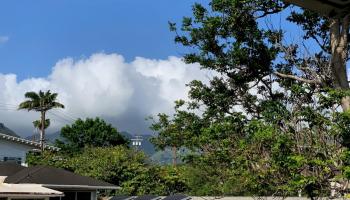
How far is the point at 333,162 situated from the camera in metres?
10.4

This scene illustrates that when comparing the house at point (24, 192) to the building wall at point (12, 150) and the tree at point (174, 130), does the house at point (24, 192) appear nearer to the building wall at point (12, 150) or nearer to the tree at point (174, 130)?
the tree at point (174, 130)

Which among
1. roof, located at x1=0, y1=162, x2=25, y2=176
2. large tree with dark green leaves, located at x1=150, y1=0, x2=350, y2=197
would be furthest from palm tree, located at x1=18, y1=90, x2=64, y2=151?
large tree with dark green leaves, located at x1=150, y1=0, x2=350, y2=197

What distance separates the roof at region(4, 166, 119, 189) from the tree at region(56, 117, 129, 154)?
3985 cm

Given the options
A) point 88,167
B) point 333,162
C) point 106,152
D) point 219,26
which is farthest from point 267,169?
point 106,152

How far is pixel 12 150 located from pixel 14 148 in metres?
0.29

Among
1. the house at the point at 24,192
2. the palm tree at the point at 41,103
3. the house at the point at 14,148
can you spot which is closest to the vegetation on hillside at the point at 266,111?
the house at the point at 24,192

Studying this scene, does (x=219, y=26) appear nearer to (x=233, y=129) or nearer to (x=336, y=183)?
(x=233, y=129)

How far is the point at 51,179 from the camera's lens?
22484mm

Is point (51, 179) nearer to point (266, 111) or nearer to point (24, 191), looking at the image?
point (24, 191)

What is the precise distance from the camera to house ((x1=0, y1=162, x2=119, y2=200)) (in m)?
21.0

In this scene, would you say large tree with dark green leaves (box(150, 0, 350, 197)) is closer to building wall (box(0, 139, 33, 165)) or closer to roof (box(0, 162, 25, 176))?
roof (box(0, 162, 25, 176))

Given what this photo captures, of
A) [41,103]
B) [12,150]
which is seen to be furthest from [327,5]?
[41,103]

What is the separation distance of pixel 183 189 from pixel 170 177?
182 centimetres

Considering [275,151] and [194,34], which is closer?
[275,151]
